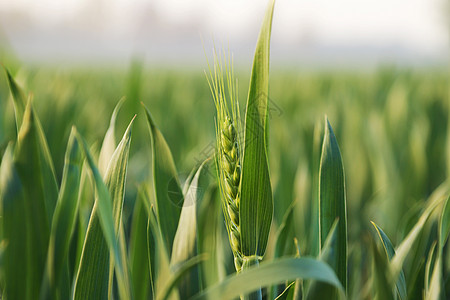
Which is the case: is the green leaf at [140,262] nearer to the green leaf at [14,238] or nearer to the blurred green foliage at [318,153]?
the green leaf at [14,238]

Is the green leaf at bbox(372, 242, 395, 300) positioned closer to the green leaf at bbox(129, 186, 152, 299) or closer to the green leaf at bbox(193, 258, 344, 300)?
the green leaf at bbox(193, 258, 344, 300)

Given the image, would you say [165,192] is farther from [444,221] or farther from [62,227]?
[444,221]

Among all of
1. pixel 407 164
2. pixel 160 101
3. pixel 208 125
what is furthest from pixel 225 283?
pixel 160 101

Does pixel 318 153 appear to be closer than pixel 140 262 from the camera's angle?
No

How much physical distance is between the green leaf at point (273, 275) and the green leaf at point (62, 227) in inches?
6.6

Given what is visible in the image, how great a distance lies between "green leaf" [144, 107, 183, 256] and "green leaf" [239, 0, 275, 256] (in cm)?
11

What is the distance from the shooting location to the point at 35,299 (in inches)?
13.6

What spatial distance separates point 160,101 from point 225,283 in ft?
6.31

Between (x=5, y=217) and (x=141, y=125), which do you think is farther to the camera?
(x=141, y=125)

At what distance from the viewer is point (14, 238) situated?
1.12 ft

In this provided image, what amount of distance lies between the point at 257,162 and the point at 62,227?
18 cm

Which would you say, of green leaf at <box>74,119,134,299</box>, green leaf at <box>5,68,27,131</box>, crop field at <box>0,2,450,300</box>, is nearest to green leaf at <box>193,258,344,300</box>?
crop field at <box>0,2,450,300</box>

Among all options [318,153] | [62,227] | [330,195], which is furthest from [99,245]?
[318,153]

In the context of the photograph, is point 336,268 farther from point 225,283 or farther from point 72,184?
point 72,184
